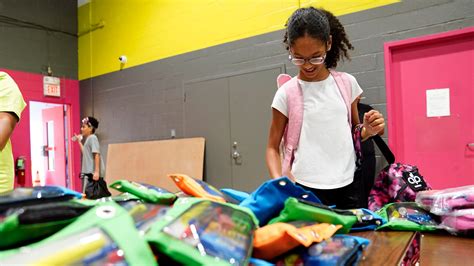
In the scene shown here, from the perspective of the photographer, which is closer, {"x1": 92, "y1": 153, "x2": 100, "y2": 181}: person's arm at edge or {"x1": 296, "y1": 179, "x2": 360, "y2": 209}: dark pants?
{"x1": 296, "y1": 179, "x2": 360, "y2": 209}: dark pants

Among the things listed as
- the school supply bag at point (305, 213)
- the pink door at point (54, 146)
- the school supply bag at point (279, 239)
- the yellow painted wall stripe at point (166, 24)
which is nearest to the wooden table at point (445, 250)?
the school supply bag at point (305, 213)

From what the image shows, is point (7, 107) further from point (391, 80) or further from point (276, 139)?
point (391, 80)

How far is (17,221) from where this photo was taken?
38 cm

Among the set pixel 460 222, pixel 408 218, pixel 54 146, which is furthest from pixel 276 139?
pixel 54 146

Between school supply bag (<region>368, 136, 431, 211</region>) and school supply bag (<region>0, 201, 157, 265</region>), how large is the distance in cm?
177

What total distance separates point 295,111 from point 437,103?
2.10m

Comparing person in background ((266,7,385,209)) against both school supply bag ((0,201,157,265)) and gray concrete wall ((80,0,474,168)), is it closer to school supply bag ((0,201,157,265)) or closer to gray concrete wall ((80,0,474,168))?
school supply bag ((0,201,157,265))

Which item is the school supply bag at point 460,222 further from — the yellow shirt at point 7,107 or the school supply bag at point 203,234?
the yellow shirt at point 7,107

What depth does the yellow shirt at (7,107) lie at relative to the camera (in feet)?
4.20

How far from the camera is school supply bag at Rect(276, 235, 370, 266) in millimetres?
501

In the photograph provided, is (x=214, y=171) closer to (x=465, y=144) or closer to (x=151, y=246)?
(x=465, y=144)

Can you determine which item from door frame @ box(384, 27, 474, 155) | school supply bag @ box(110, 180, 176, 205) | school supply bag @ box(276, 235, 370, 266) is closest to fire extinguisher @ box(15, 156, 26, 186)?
door frame @ box(384, 27, 474, 155)

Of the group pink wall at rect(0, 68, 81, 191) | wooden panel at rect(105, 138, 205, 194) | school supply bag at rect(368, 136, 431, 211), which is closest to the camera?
school supply bag at rect(368, 136, 431, 211)

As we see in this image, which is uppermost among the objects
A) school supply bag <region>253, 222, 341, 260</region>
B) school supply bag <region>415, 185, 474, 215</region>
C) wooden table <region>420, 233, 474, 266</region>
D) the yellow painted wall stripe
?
the yellow painted wall stripe
